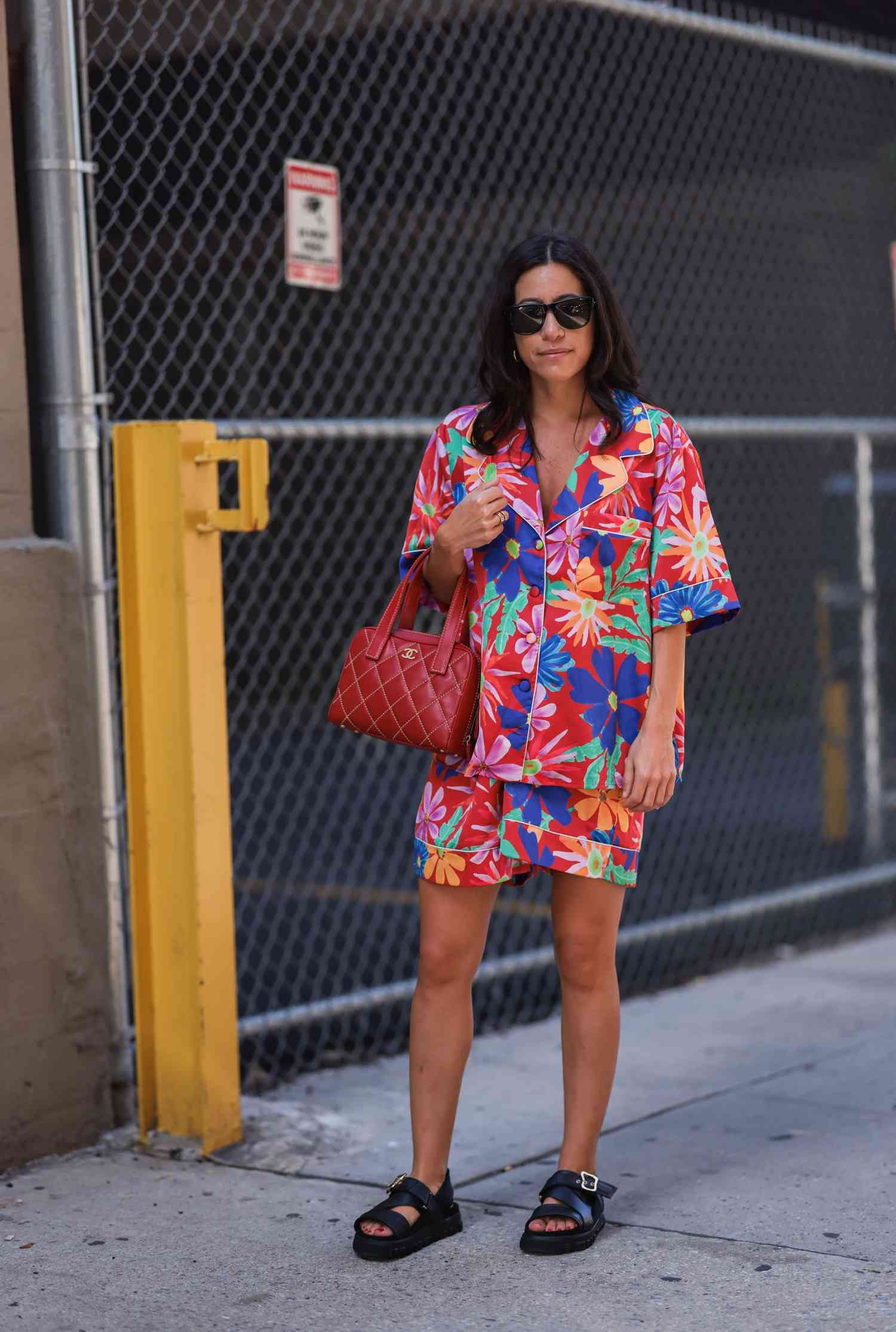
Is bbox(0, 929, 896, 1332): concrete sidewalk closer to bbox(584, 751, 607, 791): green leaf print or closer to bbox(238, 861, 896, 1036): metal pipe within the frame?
bbox(238, 861, 896, 1036): metal pipe

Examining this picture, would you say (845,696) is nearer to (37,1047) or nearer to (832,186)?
(37,1047)

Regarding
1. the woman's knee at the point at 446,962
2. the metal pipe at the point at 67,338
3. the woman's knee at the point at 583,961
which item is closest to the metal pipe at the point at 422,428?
the metal pipe at the point at 67,338

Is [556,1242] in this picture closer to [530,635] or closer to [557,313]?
[530,635]

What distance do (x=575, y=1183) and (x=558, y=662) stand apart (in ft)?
3.22

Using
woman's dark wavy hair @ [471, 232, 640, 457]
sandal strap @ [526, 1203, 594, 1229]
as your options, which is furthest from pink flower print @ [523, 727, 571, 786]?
sandal strap @ [526, 1203, 594, 1229]

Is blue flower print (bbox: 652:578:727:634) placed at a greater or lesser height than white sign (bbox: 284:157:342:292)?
lesser

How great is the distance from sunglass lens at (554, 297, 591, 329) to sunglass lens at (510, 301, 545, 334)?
0.09 feet

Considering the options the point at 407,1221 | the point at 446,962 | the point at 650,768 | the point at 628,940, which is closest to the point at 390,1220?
the point at 407,1221

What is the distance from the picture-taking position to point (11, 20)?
3891 millimetres

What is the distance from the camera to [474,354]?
14328mm

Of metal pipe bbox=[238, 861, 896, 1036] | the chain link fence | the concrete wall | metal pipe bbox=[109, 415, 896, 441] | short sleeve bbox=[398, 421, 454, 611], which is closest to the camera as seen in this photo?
short sleeve bbox=[398, 421, 454, 611]

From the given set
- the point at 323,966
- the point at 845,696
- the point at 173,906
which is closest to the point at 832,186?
the point at 845,696

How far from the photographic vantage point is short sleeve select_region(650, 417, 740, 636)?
3.17 m

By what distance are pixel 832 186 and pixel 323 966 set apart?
31.2 ft
